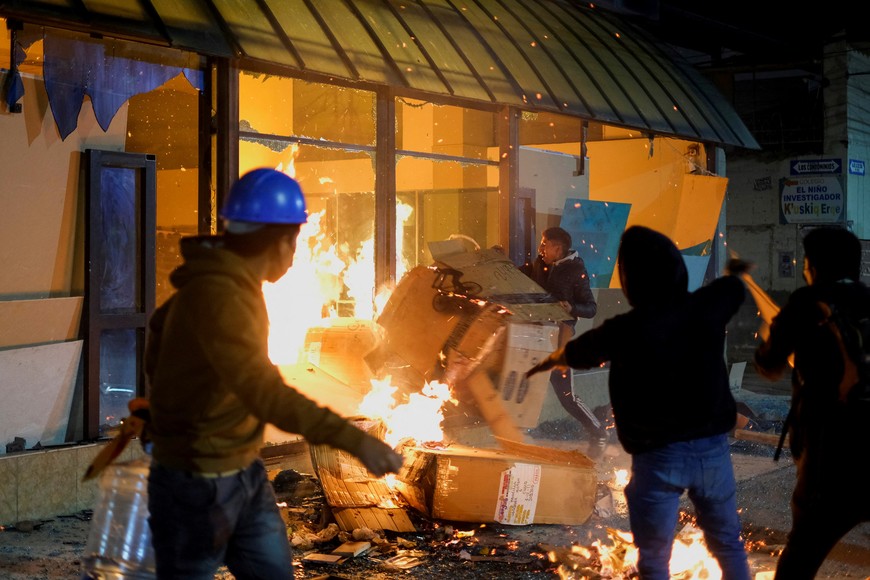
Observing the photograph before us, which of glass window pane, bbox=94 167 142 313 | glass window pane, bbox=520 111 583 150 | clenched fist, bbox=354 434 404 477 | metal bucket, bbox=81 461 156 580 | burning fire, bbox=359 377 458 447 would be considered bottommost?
burning fire, bbox=359 377 458 447

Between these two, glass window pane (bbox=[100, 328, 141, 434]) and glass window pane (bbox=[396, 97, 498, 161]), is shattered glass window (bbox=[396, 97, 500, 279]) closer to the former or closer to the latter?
glass window pane (bbox=[396, 97, 498, 161])

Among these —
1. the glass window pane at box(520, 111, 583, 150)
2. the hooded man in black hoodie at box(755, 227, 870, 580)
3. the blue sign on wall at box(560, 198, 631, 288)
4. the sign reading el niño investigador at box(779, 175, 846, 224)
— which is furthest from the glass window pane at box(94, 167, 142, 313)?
the sign reading el niño investigador at box(779, 175, 846, 224)

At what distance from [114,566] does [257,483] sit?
103 centimetres

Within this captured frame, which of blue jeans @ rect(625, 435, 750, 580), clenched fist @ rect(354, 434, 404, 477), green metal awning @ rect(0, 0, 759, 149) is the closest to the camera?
clenched fist @ rect(354, 434, 404, 477)

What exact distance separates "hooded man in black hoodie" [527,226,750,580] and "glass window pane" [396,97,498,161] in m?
6.87

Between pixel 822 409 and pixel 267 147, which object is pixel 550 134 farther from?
pixel 822 409

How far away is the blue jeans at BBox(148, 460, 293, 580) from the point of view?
3.13 metres

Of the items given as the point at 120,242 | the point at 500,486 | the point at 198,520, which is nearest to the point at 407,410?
the point at 500,486

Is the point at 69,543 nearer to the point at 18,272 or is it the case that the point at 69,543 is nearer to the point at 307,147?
the point at 18,272

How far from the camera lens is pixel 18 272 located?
6.75 m

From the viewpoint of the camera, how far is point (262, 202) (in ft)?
10.8

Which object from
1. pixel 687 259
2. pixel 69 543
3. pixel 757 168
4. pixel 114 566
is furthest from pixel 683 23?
pixel 114 566

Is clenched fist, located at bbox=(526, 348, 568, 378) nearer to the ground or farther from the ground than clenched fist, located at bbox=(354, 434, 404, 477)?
farther from the ground

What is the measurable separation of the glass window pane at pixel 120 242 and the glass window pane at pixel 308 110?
1440 mm
